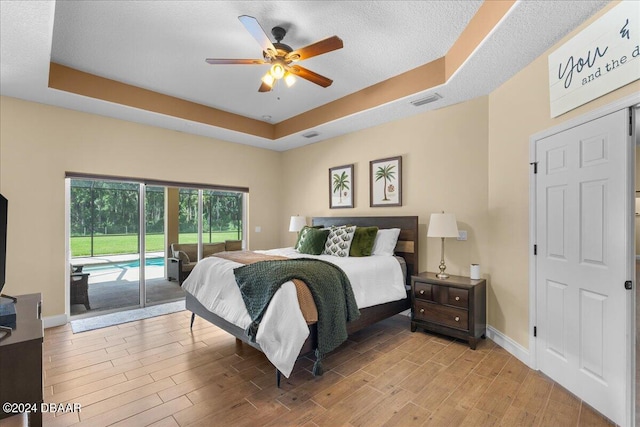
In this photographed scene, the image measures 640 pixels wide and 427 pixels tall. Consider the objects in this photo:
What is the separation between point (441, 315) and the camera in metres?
3.31

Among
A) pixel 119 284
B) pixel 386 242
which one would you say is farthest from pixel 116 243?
pixel 386 242

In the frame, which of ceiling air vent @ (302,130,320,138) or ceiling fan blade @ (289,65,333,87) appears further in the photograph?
ceiling air vent @ (302,130,320,138)

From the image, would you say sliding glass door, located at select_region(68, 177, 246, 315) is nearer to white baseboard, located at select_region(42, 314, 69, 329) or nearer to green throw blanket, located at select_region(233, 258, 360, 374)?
white baseboard, located at select_region(42, 314, 69, 329)

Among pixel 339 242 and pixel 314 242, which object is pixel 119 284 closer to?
pixel 314 242

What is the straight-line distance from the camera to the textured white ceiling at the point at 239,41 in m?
2.31

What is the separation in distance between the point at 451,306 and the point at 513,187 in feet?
4.60

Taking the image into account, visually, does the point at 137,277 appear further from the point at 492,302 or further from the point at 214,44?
the point at 492,302

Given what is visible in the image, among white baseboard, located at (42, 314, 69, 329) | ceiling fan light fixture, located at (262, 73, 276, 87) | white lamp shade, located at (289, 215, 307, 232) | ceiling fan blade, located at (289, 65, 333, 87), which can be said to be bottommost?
white baseboard, located at (42, 314, 69, 329)

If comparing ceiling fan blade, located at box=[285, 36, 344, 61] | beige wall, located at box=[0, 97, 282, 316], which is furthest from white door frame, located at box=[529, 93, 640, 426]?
beige wall, located at box=[0, 97, 282, 316]

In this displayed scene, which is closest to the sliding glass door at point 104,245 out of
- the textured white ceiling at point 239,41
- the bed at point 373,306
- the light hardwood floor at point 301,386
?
the light hardwood floor at point 301,386

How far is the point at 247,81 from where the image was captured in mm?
3750

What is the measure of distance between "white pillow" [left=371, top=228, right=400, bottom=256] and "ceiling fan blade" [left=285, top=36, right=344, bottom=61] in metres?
2.45

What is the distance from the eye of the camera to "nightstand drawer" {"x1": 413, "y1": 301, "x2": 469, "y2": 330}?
10.3ft

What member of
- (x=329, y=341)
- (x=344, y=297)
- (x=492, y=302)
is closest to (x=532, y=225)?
(x=492, y=302)
